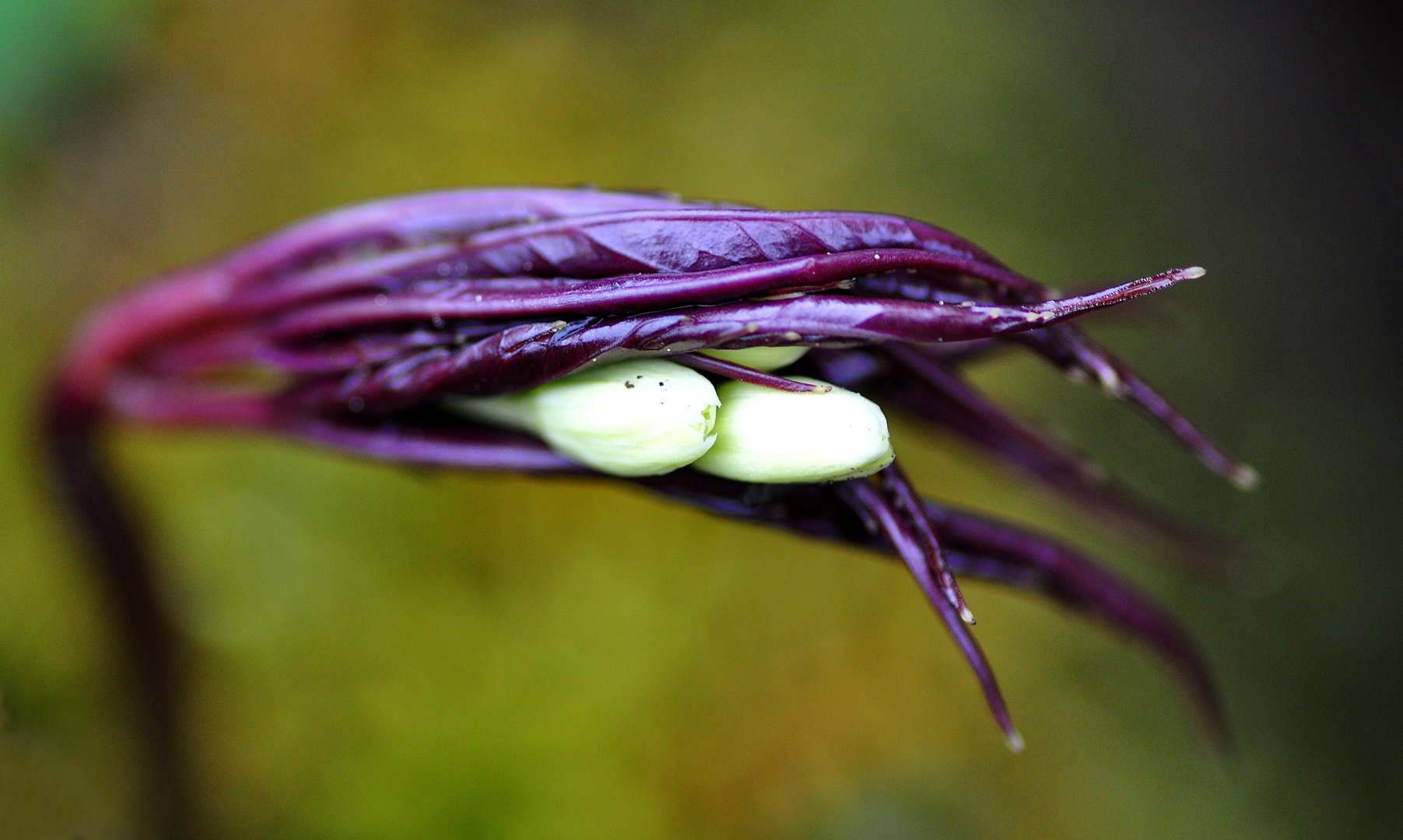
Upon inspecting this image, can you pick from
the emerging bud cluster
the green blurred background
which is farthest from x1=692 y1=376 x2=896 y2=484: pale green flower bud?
the green blurred background

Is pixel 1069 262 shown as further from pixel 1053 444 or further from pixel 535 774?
pixel 535 774

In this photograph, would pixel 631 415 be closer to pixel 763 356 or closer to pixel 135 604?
pixel 763 356

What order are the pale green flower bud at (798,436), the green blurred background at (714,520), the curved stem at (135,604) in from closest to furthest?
the pale green flower bud at (798,436), the curved stem at (135,604), the green blurred background at (714,520)

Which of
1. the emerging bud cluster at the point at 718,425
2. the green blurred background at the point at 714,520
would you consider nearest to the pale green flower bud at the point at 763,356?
the emerging bud cluster at the point at 718,425

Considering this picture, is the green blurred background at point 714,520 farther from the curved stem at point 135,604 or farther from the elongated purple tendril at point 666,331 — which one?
the elongated purple tendril at point 666,331

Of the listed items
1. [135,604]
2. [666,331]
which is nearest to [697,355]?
[666,331]

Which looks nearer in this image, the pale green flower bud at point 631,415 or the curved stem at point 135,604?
the pale green flower bud at point 631,415

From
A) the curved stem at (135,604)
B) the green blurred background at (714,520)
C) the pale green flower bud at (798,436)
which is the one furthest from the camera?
the green blurred background at (714,520)
